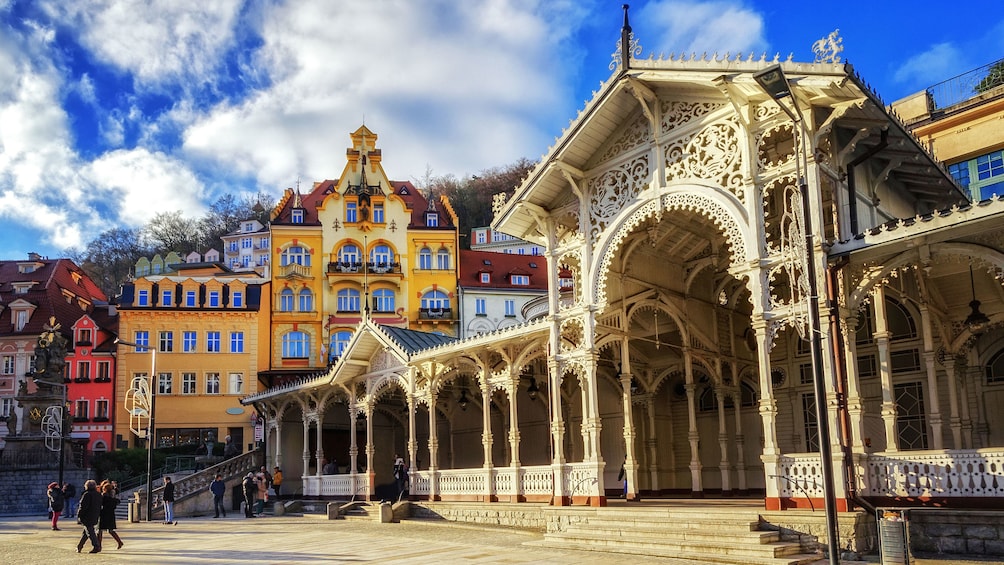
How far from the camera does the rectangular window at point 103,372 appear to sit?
49.8 m

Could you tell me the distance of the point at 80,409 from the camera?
49.3 metres

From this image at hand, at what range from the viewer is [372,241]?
52906 mm

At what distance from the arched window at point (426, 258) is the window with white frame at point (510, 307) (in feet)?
18.2

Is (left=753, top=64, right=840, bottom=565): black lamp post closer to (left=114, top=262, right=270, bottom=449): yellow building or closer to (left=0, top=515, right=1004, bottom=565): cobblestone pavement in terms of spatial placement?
(left=0, top=515, right=1004, bottom=565): cobblestone pavement

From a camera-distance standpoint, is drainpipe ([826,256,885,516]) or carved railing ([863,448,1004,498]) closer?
carved railing ([863,448,1004,498])

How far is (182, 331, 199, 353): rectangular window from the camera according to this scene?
49.6 metres

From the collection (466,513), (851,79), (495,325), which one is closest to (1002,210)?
(851,79)

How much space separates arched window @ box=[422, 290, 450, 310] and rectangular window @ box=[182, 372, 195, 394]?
14.0 meters

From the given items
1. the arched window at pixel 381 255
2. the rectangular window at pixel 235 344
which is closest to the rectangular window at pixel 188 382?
the rectangular window at pixel 235 344

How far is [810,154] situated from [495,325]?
1570 inches

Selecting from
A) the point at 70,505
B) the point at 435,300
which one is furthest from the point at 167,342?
the point at 70,505

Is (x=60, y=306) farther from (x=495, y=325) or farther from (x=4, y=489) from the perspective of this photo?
(x=495, y=325)

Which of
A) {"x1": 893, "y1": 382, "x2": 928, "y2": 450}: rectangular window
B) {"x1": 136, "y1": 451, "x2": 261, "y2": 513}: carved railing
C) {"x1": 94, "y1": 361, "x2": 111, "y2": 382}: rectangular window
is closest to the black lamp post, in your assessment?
{"x1": 893, "y1": 382, "x2": 928, "y2": 450}: rectangular window

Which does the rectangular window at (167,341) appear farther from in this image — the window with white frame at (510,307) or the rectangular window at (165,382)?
the window with white frame at (510,307)
